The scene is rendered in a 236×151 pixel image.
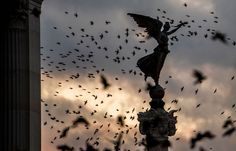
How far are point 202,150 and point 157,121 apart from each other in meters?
26.2

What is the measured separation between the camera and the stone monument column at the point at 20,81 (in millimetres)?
23844

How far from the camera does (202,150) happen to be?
16.9 m

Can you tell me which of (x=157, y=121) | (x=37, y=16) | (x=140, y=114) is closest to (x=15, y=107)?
(x=37, y=16)

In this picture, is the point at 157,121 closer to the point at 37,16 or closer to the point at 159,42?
the point at 159,42

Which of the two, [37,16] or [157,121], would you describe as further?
[157,121]

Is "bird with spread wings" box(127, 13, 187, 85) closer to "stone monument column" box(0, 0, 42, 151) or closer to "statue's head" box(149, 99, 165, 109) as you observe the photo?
"statue's head" box(149, 99, 165, 109)

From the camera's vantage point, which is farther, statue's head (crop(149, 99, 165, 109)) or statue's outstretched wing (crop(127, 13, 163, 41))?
statue's outstretched wing (crop(127, 13, 163, 41))

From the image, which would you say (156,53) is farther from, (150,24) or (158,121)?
(158,121)

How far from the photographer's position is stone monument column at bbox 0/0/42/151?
23844mm

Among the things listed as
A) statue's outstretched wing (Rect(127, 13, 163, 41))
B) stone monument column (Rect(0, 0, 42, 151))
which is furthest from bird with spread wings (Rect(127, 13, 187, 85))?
stone monument column (Rect(0, 0, 42, 151))

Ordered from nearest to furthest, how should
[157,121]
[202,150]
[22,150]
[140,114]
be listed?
[202,150], [22,150], [157,121], [140,114]

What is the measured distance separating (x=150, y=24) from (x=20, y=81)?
24.3 meters

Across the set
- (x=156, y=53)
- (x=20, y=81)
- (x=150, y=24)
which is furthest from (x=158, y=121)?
(x=20, y=81)

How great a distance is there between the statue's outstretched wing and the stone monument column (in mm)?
22151
